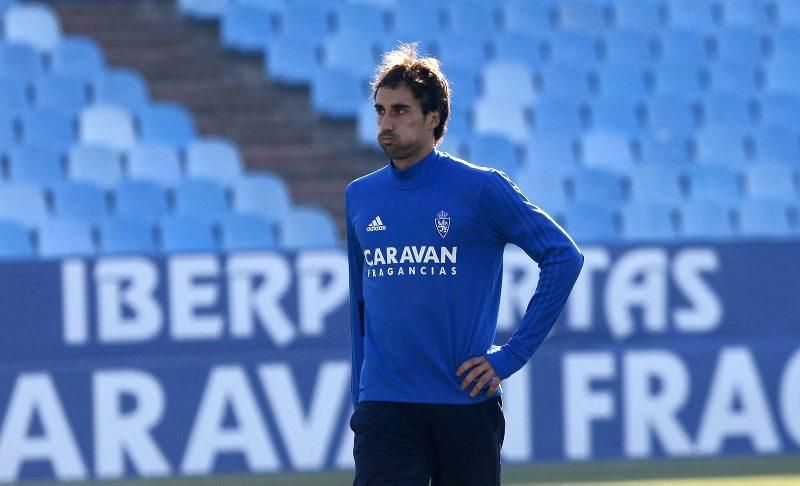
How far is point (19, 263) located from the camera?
7.33 meters

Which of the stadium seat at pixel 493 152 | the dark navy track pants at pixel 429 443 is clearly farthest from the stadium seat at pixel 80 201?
the dark navy track pants at pixel 429 443

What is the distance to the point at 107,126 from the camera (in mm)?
10039

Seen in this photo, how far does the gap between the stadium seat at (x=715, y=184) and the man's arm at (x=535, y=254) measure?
25.2ft

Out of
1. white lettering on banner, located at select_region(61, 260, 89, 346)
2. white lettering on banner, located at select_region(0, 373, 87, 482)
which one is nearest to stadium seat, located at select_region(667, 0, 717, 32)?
white lettering on banner, located at select_region(61, 260, 89, 346)

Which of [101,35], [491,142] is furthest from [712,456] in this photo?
[101,35]

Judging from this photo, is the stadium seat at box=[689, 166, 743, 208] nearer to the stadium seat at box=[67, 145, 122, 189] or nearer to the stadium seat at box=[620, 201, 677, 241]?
the stadium seat at box=[620, 201, 677, 241]

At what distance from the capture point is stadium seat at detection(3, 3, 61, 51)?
1080cm

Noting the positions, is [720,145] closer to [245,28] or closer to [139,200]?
[245,28]

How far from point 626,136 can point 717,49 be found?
1.86m

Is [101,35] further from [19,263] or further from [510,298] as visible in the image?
[510,298]

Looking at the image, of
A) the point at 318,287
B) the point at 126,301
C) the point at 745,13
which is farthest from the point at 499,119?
the point at 126,301

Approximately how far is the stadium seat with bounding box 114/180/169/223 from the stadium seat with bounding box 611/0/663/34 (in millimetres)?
4969

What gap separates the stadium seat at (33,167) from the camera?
370 inches

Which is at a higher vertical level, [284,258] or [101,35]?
[101,35]
